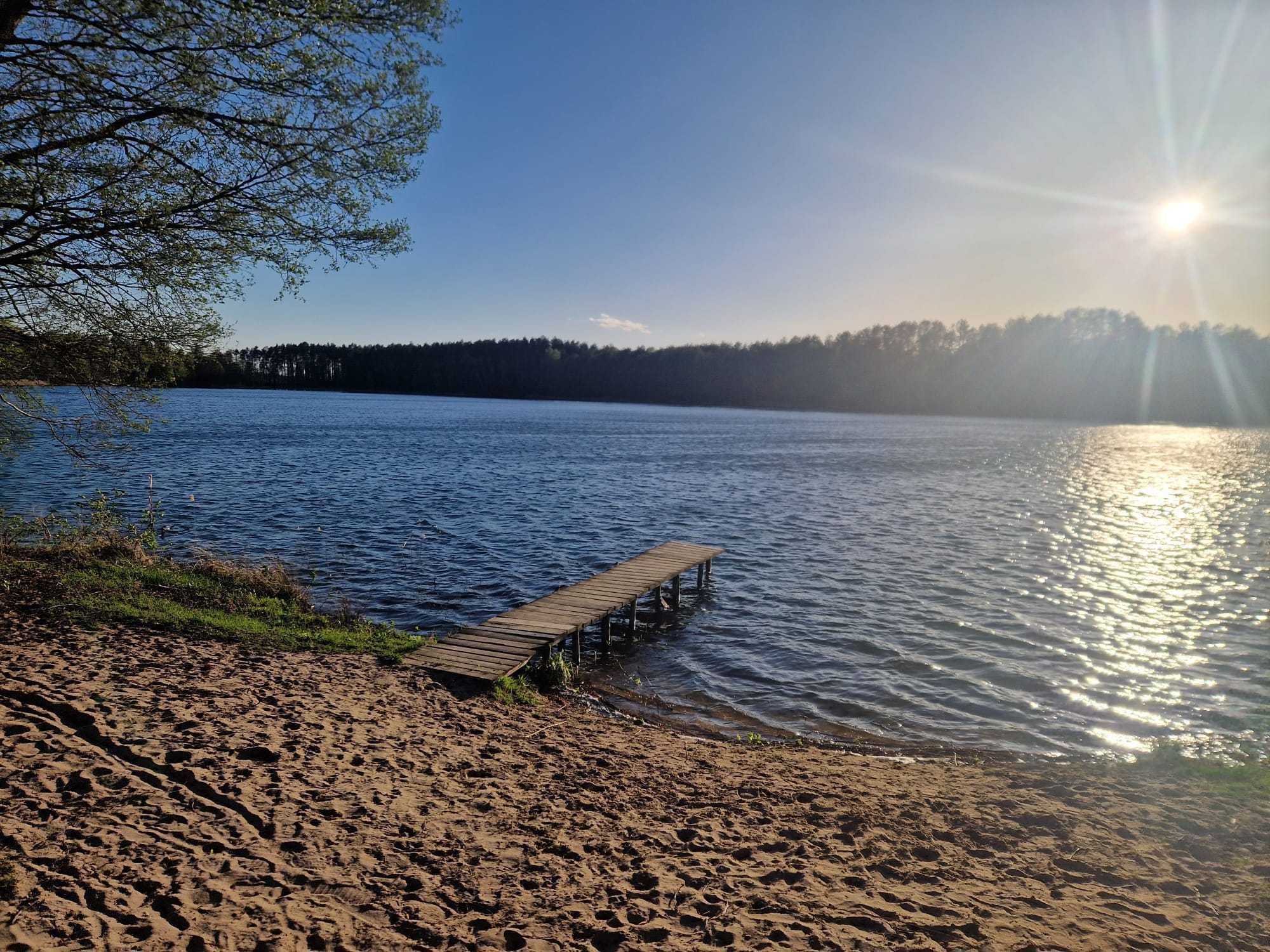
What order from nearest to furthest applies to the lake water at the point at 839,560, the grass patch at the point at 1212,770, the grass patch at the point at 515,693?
the grass patch at the point at 1212,770 → the grass patch at the point at 515,693 → the lake water at the point at 839,560

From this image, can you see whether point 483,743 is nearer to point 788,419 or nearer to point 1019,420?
point 788,419

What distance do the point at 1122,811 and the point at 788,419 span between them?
103 m

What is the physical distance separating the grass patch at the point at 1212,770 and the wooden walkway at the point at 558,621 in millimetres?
8748

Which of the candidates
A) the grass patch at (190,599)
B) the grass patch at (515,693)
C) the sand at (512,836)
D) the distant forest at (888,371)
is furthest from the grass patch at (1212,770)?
the distant forest at (888,371)

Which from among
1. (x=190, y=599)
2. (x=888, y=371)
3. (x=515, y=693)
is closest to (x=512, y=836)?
(x=515, y=693)

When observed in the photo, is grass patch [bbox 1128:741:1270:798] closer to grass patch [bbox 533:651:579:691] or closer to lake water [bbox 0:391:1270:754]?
lake water [bbox 0:391:1270:754]

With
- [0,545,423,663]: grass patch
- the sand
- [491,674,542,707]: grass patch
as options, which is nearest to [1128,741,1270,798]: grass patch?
the sand

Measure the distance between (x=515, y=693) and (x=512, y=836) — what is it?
4.34 meters

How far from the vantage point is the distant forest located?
414ft

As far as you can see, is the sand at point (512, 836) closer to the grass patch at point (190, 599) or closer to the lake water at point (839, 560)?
the grass patch at point (190, 599)

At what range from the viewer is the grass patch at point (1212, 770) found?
8406 mm

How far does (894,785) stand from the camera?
8.50 metres

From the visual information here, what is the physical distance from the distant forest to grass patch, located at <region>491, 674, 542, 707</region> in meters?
122

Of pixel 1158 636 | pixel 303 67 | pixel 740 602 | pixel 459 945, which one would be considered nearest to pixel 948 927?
pixel 459 945
